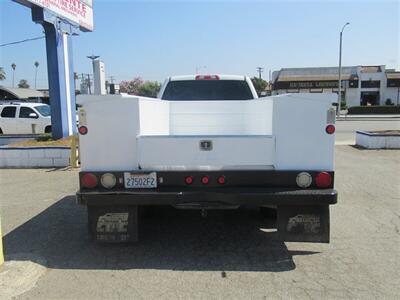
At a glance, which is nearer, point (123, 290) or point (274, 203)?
point (123, 290)

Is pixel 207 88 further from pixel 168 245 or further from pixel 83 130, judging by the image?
pixel 83 130

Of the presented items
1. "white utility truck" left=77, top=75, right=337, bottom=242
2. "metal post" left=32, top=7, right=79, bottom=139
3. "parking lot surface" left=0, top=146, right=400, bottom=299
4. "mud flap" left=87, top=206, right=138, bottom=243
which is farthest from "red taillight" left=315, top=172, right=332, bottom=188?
"metal post" left=32, top=7, right=79, bottom=139

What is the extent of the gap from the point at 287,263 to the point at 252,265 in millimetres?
380

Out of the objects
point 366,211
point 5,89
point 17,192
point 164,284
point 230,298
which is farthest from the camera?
point 5,89

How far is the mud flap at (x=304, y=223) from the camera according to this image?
4.36m

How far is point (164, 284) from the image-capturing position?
383 cm

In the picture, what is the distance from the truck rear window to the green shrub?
44072 mm

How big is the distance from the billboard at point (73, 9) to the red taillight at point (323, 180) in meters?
9.54

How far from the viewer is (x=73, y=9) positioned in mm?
13273

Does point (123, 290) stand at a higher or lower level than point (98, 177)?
lower

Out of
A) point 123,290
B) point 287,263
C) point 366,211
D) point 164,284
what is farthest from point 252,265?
point 366,211

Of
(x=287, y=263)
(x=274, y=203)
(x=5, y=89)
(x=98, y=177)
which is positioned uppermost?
(x=5, y=89)

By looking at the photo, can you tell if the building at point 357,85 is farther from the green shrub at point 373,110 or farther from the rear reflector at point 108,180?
the rear reflector at point 108,180

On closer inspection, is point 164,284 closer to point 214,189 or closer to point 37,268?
point 214,189
